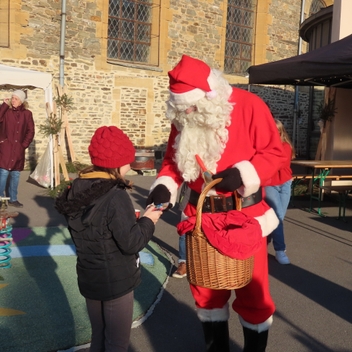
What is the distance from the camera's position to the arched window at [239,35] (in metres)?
20.0

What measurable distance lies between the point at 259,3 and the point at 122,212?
758 inches

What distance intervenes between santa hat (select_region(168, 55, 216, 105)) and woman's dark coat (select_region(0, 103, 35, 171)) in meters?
6.42

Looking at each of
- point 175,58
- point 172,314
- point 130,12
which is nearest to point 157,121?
point 175,58

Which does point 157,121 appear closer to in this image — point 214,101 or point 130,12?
point 130,12

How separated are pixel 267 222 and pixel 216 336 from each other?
0.78 meters

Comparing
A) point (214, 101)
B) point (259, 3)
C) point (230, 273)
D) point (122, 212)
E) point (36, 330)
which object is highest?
point (259, 3)

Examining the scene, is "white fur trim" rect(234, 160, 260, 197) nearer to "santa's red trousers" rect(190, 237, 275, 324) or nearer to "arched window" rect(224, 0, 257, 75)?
"santa's red trousers" rect(190, 237, 275, 324)

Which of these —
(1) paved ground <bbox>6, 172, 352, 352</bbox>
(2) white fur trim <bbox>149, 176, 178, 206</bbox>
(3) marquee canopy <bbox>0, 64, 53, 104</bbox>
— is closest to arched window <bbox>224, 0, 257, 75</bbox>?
(3) marquee canopy <bbox>0, 64, 53, 104</bbox>

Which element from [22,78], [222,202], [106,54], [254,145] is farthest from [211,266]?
[106,54]

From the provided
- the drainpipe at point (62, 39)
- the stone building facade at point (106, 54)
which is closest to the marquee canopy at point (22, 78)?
the stone building facade at point (106, 54)

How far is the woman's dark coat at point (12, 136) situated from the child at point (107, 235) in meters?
6.36

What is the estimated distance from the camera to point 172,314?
4.35 meters

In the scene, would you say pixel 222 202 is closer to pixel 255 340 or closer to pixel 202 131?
pixel 202 131

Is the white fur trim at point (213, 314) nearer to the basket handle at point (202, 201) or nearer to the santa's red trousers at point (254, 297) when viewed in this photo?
the santa's red trousers at point (254, 297)
